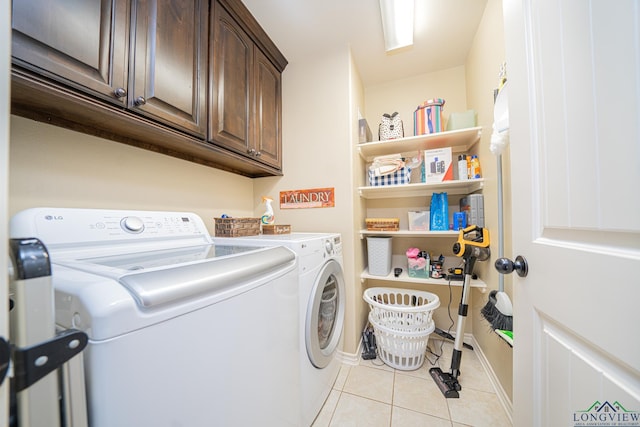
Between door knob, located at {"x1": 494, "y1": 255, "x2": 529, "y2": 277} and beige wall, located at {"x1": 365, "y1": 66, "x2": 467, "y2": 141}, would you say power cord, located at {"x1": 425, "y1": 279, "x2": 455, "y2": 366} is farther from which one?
beige wall, located at {"x1": 365, "y1": 66, "x2": 467, "y2": 141}

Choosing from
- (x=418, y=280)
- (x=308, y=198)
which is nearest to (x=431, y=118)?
(x=308, y=198)

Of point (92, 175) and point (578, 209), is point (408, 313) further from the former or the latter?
point (92, 175)

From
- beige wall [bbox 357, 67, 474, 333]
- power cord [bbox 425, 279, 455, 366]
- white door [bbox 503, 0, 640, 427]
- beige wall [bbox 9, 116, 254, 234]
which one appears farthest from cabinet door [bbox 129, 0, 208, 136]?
power cord [bbox 425, 279, 455, 366]

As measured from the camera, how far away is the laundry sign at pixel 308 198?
5.85ft

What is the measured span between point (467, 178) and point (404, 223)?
0.67 metres

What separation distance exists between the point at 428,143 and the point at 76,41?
213cm

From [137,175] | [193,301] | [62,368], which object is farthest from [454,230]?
[137,175]

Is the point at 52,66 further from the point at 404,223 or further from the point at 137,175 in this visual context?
the point at 404,223

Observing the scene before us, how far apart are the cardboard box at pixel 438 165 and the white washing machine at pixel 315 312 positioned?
3.21ft

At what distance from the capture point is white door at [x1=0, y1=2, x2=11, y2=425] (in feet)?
0.85

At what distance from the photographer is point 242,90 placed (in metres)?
1.46

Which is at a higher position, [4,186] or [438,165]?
[438,165]

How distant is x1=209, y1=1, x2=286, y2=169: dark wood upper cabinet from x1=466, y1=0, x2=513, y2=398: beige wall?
156cm

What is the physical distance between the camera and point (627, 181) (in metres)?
0.40
